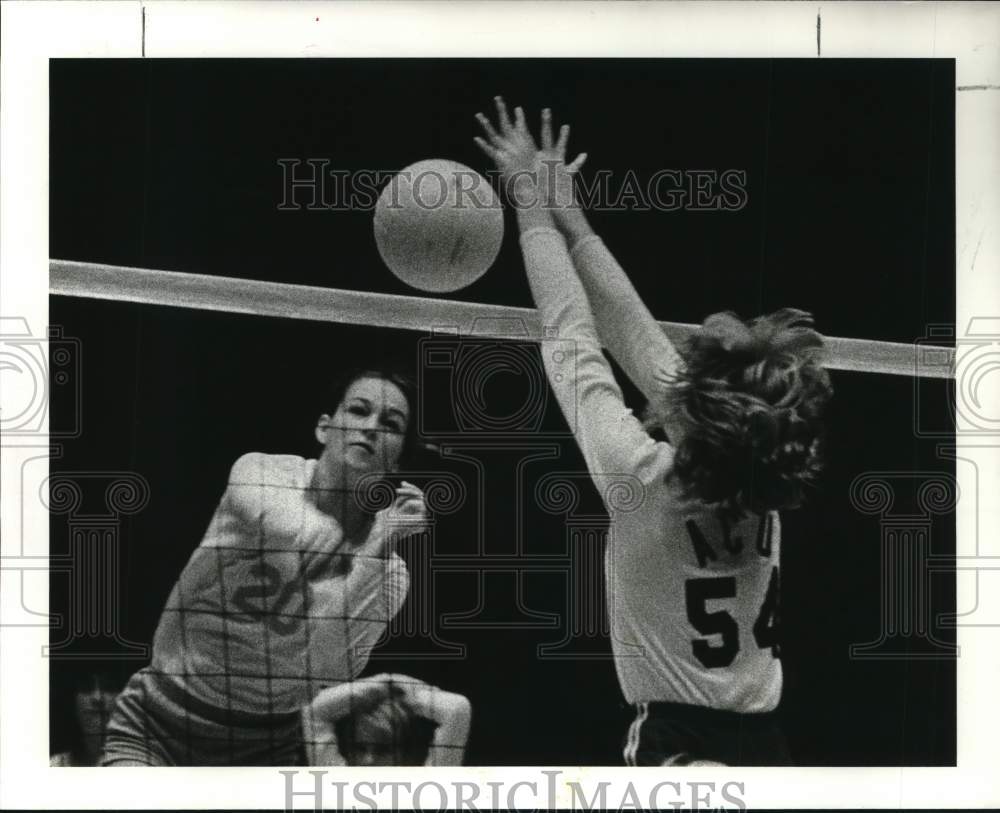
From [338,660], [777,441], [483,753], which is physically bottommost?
[483,753]

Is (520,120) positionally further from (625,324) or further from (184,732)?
(184,732)

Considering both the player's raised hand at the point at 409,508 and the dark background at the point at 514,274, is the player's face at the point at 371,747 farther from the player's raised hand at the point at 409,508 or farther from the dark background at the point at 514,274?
the player's raised hand at the point at 409,508

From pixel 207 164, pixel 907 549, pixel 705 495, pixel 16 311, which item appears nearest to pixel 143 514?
pixel 16 311

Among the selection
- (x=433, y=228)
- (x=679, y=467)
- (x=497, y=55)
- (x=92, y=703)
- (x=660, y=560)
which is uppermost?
(x=497, y=55)

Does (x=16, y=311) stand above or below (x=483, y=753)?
above

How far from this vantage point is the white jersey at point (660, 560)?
294 cm

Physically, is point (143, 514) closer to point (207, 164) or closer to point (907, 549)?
point (207, 164)

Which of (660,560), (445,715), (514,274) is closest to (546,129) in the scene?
(514,274)

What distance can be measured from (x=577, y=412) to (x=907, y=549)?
2.93 feet

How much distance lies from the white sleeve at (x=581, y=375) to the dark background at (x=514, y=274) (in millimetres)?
56

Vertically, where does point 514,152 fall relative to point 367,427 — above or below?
above

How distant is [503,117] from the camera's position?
2.97 metres

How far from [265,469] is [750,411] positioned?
1.20 metres

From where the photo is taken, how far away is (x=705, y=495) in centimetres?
294
